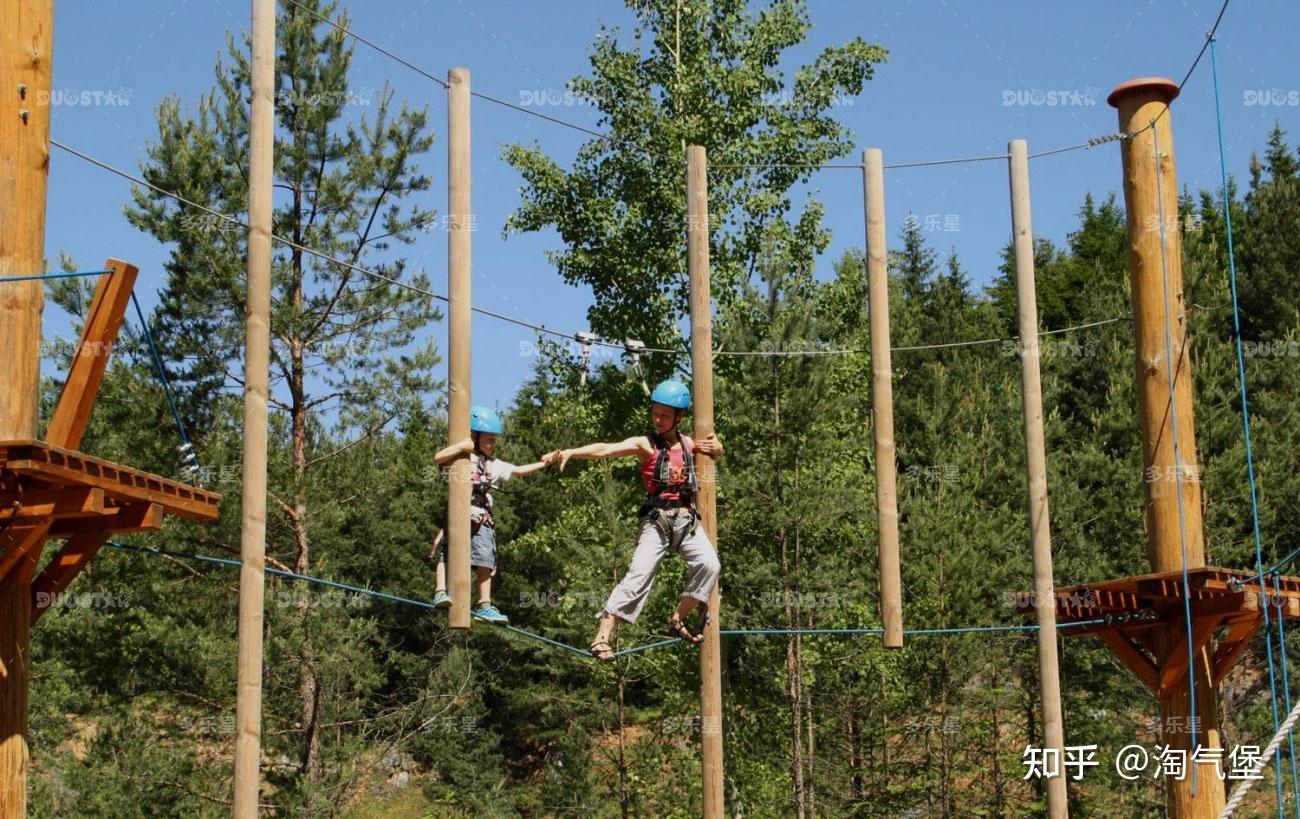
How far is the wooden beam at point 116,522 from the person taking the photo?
23.2ft

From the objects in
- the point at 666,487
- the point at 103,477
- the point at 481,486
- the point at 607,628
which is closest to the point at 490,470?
the point at 481,486

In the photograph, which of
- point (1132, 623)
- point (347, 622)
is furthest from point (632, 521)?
point (1132, 623)

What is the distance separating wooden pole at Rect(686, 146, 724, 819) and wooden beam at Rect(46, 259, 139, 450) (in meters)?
2.91

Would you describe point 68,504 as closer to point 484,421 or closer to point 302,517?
point 484,421

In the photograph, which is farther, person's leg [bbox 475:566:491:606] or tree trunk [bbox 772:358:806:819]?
tree trunk [bbox 772:358:806:819]

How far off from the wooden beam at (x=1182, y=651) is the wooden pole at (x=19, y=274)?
21.2 ft

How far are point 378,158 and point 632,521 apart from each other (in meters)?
6.62

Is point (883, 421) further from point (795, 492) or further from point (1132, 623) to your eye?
point (795, 492)

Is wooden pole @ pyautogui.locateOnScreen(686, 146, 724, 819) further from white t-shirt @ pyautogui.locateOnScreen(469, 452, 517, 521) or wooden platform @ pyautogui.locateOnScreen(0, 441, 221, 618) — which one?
wooden platform @ pyautogui.locateOnScreen(0, 441, 221, 618)

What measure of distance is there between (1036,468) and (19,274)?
573cm

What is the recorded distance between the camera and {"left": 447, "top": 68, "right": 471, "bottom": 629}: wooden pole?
23.2 ft

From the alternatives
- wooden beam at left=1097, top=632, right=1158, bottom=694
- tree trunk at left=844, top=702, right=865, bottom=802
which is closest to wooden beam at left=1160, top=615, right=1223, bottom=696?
wooden beam at left=1097, top=632, right=1158, bottom=694

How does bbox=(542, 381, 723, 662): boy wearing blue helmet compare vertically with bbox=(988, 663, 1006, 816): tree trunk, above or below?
above

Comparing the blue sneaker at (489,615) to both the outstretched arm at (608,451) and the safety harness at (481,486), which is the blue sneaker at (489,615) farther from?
the outstretched arm at (608,451)
